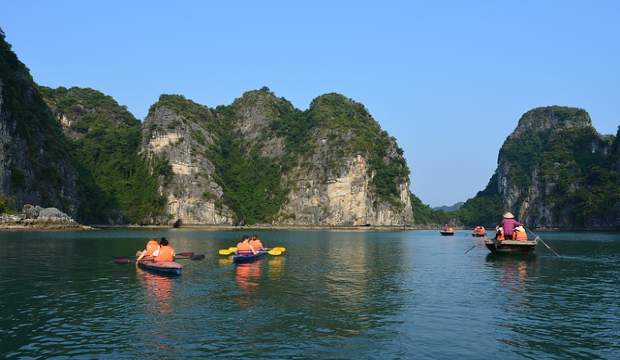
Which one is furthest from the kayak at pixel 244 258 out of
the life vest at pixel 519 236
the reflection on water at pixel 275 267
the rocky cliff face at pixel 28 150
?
the rocky cliff face at pixel 28 150

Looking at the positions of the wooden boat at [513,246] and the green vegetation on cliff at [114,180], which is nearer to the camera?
the wooden boat at [513,246]

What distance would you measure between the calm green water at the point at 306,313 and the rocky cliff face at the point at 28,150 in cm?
8343

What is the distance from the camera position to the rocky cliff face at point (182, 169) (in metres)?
175

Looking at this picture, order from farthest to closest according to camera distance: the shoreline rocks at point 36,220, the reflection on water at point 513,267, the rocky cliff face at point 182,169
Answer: the rocky cliff face at point 182,169
the shoreline rocks at point 36,220
the reflection on water at point 513,267

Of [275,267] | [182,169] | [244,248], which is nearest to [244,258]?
[244,248]

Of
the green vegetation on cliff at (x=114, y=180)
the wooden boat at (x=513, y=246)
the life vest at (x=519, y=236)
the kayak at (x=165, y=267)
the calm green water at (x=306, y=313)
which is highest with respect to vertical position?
the green vegetation on cliff at (x=114, y=180)

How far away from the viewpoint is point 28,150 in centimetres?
11650

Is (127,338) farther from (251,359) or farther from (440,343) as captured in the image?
(440,343)

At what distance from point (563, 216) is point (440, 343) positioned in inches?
7722

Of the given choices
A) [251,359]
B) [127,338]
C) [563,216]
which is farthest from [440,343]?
[563,216]

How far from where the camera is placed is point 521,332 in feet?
57.1

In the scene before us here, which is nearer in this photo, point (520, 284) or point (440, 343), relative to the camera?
point (440, 343)

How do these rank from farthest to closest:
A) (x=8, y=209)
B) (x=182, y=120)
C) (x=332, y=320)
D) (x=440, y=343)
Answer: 1. (x=182, y=120)
2. (x=8, y=209)
3. (x=332, y=320)
4. (x=440, y=343)

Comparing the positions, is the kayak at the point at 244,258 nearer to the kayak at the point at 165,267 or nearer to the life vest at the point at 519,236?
the kayak at the point at 165,267
